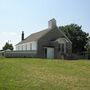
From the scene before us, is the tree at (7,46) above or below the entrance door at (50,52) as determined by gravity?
above

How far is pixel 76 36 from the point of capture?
233 ft

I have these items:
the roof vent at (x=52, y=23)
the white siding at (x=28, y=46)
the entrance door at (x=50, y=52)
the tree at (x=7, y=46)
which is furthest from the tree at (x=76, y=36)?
the tree at (x=7, y=46)

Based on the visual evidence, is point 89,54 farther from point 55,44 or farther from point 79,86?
point 79,86

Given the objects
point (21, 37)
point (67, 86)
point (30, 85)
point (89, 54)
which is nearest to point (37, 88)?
point (30, 85)

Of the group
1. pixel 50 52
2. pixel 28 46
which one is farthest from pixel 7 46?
pixel 50 52

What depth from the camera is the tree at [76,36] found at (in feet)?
227

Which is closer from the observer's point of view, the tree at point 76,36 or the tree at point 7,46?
the tree at point 76,36

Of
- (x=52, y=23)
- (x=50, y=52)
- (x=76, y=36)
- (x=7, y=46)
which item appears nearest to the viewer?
(x=50, y=52)

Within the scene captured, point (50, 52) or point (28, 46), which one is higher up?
point (28, 46)

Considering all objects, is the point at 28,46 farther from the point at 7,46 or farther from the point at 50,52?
the point at 7,46

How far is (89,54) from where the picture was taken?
53125 mm

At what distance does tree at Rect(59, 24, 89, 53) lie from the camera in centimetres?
6912

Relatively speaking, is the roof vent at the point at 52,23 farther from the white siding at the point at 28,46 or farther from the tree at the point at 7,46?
the tree at the point at 7,46

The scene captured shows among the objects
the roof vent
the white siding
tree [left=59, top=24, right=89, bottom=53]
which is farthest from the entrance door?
tree [left=59, top=24, right=89, bottom=53]
